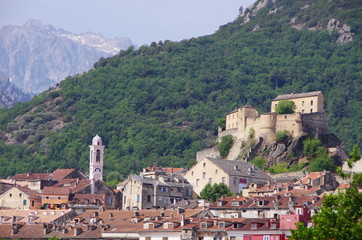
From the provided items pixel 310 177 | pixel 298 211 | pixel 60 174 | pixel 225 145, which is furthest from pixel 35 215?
pixel 225 145

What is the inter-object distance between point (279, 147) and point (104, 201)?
30.1 meters

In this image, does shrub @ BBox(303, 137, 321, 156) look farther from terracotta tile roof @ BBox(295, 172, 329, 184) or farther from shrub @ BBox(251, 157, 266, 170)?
terracotta tile roof @ BBox(295, 172, 329, 184)

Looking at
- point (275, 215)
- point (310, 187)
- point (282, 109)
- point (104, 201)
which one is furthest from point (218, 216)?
point (282, 109)

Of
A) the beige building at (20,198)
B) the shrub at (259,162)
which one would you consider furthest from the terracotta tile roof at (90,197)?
the shrub at (259,162)

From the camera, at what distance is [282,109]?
14375cm

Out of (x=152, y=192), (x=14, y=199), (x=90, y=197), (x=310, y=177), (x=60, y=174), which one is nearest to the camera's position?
(x=310, y=177)

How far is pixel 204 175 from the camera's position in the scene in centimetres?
12475

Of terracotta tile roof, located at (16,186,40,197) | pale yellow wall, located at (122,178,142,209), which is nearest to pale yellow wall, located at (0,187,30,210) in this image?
terracotta tile roof, located at (16,186,40,197)

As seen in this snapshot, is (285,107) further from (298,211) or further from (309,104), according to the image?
(298,211)

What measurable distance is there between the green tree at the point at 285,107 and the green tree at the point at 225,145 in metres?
7.51

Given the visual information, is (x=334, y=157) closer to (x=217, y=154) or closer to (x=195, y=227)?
(x=217, y=154)

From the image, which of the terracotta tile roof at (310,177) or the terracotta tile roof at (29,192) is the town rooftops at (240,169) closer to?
the terracotta tile roof at (310,177)

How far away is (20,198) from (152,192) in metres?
15.9

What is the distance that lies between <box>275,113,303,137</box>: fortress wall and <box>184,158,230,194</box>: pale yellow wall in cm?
1676
